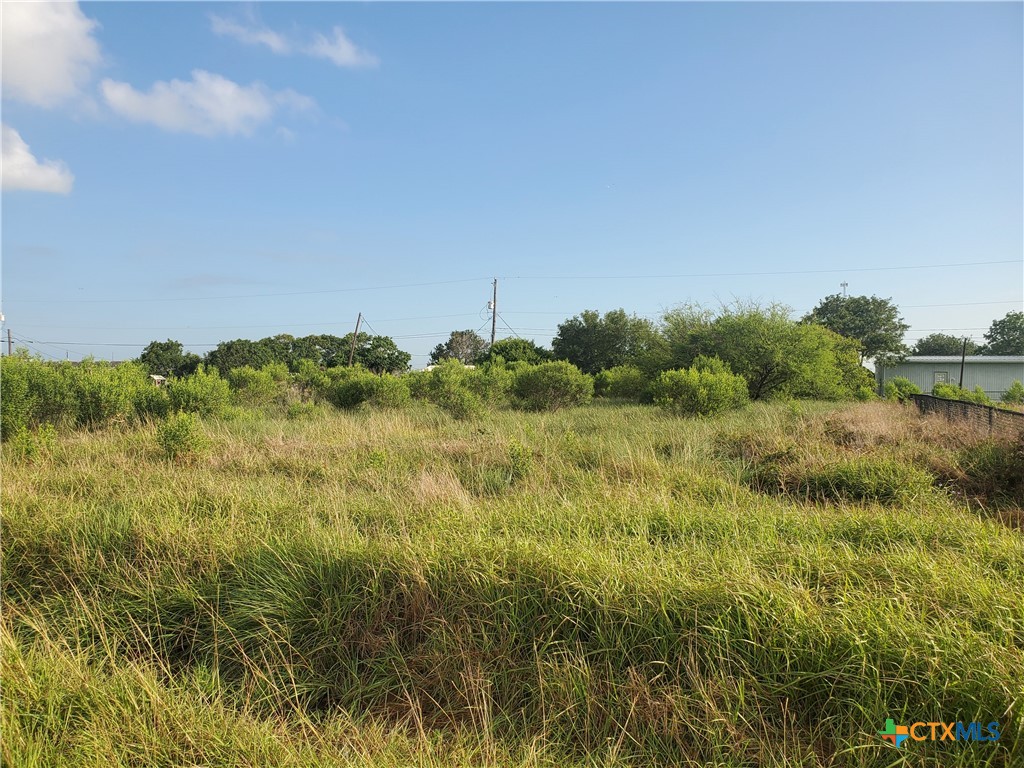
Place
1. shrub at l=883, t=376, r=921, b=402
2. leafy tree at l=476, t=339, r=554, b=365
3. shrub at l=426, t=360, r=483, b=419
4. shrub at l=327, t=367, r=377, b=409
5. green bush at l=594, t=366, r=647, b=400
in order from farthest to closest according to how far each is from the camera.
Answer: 1. leafy tree at l=476, t=339, r=554, b=365
2. shrub at l=883, t=376, r=921, b=402
3. green bush at l=594, t=366, r=647, b=400
4. shrub at l=327, t=367, r=377, b=409
5. shrub at l=426, t=360, r=483, b=419

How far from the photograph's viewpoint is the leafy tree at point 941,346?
6531cm

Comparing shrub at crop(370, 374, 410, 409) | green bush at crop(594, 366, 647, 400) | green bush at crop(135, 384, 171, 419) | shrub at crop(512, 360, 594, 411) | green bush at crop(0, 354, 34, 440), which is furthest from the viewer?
green bush at crop(594, 366, 647, 400)

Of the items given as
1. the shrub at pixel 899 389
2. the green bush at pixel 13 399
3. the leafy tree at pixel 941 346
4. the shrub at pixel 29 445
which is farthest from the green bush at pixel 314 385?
the leafy tree at pixel 941 346

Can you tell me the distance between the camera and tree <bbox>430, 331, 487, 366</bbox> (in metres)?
64.4

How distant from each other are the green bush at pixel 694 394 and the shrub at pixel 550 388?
3568mm

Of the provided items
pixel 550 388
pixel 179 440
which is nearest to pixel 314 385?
pixel 550 388

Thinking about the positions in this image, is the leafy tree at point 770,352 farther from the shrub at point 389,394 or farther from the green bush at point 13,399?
the green bush at point 13,399

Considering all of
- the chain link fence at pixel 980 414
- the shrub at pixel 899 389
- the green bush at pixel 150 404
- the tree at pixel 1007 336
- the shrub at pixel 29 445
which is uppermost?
the tree at pixel 1007 336

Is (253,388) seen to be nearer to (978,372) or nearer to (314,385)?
(314,385)

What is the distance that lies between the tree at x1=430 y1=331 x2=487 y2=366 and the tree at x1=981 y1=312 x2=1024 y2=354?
58272mm

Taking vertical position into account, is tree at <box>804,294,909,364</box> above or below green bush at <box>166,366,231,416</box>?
above

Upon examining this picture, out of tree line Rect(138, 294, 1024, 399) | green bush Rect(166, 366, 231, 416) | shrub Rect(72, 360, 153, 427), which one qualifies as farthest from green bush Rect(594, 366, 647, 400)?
shrub Rect(72, 360, 153, 427)

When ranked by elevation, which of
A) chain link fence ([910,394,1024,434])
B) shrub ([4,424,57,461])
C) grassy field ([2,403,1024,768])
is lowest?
grassy field ([2,403,1024,768])

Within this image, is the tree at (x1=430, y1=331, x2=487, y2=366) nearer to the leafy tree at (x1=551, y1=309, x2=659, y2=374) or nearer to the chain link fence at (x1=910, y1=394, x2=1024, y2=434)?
the leafy tree at (x1=551, y1=309, x2=659, y2=374)
